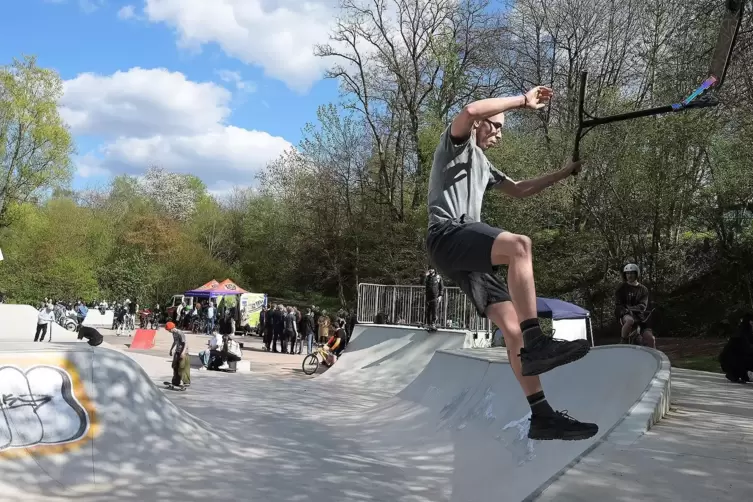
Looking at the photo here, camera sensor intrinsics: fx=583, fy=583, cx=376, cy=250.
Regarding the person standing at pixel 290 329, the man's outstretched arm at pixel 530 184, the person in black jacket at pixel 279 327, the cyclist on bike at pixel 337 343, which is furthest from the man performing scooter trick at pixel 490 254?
the person in black jacket at pixel 279 327

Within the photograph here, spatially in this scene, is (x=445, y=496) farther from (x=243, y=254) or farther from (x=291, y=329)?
(x=243, y=254)

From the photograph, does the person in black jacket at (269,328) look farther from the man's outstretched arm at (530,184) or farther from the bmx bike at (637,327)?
the man's outstretched arm at (530,184)

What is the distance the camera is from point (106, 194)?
199 feet

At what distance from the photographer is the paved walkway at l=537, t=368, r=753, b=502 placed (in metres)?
2.59

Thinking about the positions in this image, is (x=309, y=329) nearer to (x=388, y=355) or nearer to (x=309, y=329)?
(x=309, y=329)

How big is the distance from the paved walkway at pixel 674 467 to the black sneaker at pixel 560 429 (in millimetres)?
140

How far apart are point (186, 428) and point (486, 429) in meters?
3.82

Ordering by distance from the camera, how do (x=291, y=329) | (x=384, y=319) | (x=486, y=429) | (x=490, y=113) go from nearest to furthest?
(x=490, y=113) < (x=486, y=429) < (x=384, y=319) < (x=291, y=329)

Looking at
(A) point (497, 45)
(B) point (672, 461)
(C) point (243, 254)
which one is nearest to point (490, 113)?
(B) point (672, 461)

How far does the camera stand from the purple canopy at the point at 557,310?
15.9 meters

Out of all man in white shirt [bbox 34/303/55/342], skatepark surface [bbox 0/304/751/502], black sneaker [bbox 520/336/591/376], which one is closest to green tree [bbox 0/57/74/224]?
man in white shirt [bbox 34/303/55/342]

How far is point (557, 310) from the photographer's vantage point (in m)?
16.2

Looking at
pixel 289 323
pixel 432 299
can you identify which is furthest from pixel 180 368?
pixel 289 323

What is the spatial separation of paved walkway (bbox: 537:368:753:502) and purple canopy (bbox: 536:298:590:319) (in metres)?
11.0
